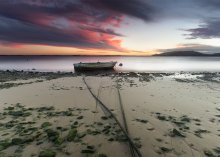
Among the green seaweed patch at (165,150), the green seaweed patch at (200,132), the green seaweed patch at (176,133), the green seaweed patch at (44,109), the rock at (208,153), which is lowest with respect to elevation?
the rock at (208,153)

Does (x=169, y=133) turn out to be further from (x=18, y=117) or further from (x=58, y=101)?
(x=58, y=101)

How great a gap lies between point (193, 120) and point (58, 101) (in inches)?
293

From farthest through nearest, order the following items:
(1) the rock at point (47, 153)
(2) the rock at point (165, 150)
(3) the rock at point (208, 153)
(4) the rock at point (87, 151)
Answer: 1. (2) the rock at point (165, 150)
2. (4) the rock at point (87, 151)
3. (3) the rock at point (208, 153)
4. (1) the rock at point (47, 153)

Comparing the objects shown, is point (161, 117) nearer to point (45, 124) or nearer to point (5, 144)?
point (45, 124)

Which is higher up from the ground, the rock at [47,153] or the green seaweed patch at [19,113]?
the green seaweed patch at [19,113]

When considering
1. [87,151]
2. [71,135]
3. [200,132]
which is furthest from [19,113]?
[200,132]

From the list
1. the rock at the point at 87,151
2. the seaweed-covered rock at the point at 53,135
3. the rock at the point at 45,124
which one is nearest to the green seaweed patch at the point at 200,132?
the rock at the point at 87,151

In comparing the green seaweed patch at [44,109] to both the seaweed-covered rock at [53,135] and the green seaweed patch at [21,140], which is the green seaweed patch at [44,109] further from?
the green seaweed patch at [21,140]

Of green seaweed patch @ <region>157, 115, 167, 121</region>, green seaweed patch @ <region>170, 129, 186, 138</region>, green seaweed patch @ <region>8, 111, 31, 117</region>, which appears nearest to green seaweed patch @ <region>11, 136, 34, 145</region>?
green seaweed patch @ <region>8, 111, 31, 117</region>

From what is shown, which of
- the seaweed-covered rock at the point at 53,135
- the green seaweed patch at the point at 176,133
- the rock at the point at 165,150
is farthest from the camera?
the green seaweed patch at the point at 176,133

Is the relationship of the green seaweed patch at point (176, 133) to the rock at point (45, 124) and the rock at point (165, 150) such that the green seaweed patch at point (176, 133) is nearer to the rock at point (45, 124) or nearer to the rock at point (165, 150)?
the rock at point (165, 150)

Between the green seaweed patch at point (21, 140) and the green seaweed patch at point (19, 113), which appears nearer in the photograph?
the green seaweed patch at point (21, 140)

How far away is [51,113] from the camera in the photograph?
995cm

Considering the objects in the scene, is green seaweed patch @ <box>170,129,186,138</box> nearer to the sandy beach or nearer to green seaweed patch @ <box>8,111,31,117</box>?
the sandy beach
